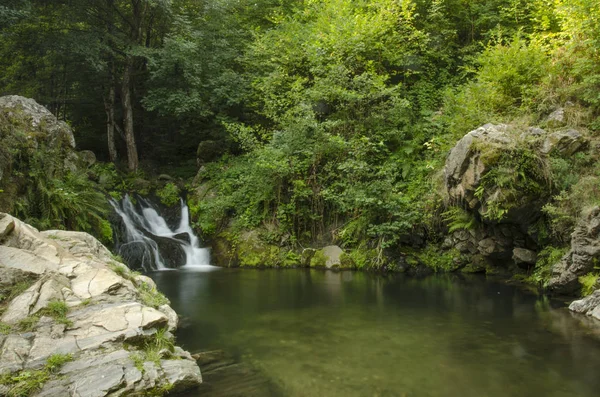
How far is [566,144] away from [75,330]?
9715 millimetres

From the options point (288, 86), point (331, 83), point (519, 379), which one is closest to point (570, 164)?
point (519, 379)

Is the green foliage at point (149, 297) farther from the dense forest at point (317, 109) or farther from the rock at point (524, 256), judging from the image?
the rock at point (524, 256)

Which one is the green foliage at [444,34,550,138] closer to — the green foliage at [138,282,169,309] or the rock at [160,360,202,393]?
the green foliage at [138,282,169,309]

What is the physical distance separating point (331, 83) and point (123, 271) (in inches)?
404

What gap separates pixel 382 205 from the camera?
39.4 feet

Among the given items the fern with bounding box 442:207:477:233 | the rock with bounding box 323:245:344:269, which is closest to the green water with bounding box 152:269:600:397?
the fern with bounding box 442:207:477:233

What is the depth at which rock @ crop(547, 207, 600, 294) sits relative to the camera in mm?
7328

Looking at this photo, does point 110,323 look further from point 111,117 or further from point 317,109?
point 111,117

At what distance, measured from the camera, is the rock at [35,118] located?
1083cm

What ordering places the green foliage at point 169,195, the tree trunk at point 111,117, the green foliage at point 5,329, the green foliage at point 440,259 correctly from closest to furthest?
1. the green foliage at point 5,329
2. the green foliage at point 440,259
3. the green foliage at point 169,195
4. the tree trunk at point 111,117

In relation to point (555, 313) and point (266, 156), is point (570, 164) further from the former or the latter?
point (266, 156)

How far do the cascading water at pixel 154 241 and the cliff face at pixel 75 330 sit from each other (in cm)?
664

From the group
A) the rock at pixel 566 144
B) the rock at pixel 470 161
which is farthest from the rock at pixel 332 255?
the rock at pixel 566 144

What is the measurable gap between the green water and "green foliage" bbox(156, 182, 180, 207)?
6049 mm
